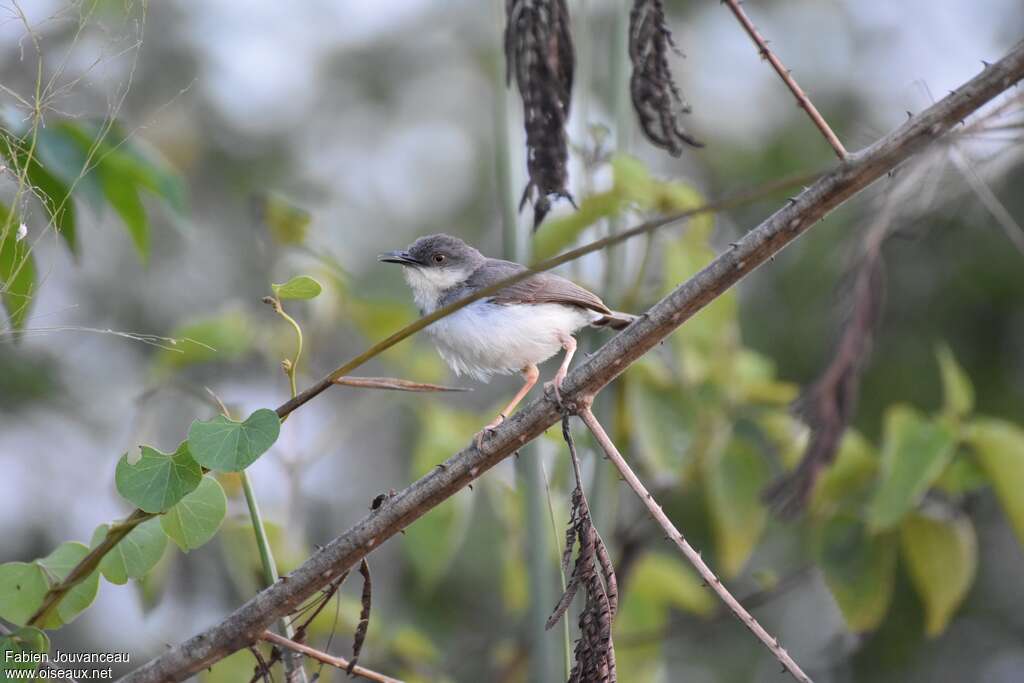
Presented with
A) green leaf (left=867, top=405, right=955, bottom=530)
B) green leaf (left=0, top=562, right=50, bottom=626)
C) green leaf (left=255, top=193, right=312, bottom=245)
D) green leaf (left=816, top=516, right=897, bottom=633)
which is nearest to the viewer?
green leaf (left=0, top=562, right=50, bottom=626)

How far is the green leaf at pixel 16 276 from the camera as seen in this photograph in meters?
2.16

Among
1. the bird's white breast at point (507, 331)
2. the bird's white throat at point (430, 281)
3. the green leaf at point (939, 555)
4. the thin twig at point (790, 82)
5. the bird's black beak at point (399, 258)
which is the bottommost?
the green leaf at point (939, 555)

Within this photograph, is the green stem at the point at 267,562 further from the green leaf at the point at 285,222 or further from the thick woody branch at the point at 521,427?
the green leaf at the point at 285,222

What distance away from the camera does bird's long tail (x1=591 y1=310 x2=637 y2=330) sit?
138 inches

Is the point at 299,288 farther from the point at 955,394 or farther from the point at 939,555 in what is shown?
the point at 939,555

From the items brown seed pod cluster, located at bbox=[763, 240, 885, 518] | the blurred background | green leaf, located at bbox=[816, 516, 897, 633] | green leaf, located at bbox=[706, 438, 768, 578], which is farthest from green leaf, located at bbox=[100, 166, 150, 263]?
green leaf, located at bbox=[816, 516, 897, 633]

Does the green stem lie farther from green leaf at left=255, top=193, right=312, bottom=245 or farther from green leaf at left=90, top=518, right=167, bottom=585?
green leaf at left=255, top=193, right=312, bottom=245

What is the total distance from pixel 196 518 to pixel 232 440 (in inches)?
10.3

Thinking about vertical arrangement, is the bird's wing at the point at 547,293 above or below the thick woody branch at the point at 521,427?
above

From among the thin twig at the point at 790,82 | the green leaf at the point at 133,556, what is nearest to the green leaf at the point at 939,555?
the thin twig at the point at 790,82

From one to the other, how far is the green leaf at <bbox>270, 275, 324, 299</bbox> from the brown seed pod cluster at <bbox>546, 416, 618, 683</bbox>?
615 millimetres

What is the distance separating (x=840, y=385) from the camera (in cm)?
283

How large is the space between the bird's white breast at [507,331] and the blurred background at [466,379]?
0.19m

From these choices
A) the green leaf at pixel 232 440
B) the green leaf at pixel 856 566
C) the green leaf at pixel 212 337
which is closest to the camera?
the green leaf at pixel 232 440
